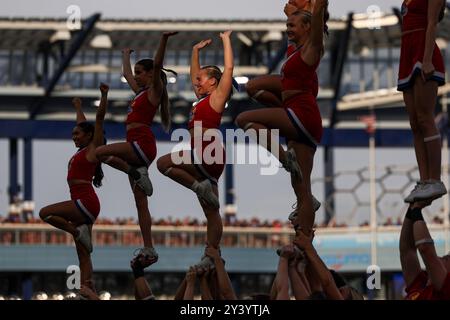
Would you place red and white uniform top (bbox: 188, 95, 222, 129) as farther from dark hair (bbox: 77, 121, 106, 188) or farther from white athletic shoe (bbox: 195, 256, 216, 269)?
dark hair (bbox: 77, 121, 106, 188)

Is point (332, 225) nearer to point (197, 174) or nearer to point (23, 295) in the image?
point (23, 295)

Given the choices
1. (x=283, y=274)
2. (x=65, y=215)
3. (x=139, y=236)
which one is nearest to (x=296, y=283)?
(x=283, y=274)

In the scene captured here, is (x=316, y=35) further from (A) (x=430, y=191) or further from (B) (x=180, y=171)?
(B) (x=180, y=171)

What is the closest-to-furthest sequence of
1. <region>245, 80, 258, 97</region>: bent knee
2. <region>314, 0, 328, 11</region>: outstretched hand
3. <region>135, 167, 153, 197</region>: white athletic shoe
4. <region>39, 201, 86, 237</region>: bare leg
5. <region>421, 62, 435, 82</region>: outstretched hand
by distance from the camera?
1. <region>421, 62, 435, 82</region>: outstretched hand
2. <region>314, 0, 328, 11</region>: outstretched hand
3. <region>245, 80, 258, 97</region>: bent knee
4. <region>135, 167, 153, 197</region>: white athletic shoe
5. <region>39, 201, 86, 237</region>: bare leg

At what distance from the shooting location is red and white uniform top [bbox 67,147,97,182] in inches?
573

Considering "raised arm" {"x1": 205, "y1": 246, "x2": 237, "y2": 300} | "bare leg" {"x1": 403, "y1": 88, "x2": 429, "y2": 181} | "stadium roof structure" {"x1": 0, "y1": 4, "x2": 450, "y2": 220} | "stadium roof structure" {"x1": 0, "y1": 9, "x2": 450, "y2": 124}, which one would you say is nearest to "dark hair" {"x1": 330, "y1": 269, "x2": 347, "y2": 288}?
"raised arm" {"x1": 205, "y1": 246, "x2": 237, "y2": 300}

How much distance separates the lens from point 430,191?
9836 mm

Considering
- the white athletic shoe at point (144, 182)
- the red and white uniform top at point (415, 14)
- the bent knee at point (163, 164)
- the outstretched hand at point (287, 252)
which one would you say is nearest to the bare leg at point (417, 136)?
the red and white uniform top at point (415, 14)

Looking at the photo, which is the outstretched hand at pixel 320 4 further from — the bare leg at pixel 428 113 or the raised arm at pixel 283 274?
the raised arm at pixel 283 274

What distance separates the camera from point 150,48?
60875 mm

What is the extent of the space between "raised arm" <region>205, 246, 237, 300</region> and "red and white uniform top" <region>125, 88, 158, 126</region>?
2.38 metres

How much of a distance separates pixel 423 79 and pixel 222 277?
8.81 ft

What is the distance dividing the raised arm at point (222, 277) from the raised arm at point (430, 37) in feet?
8.50
